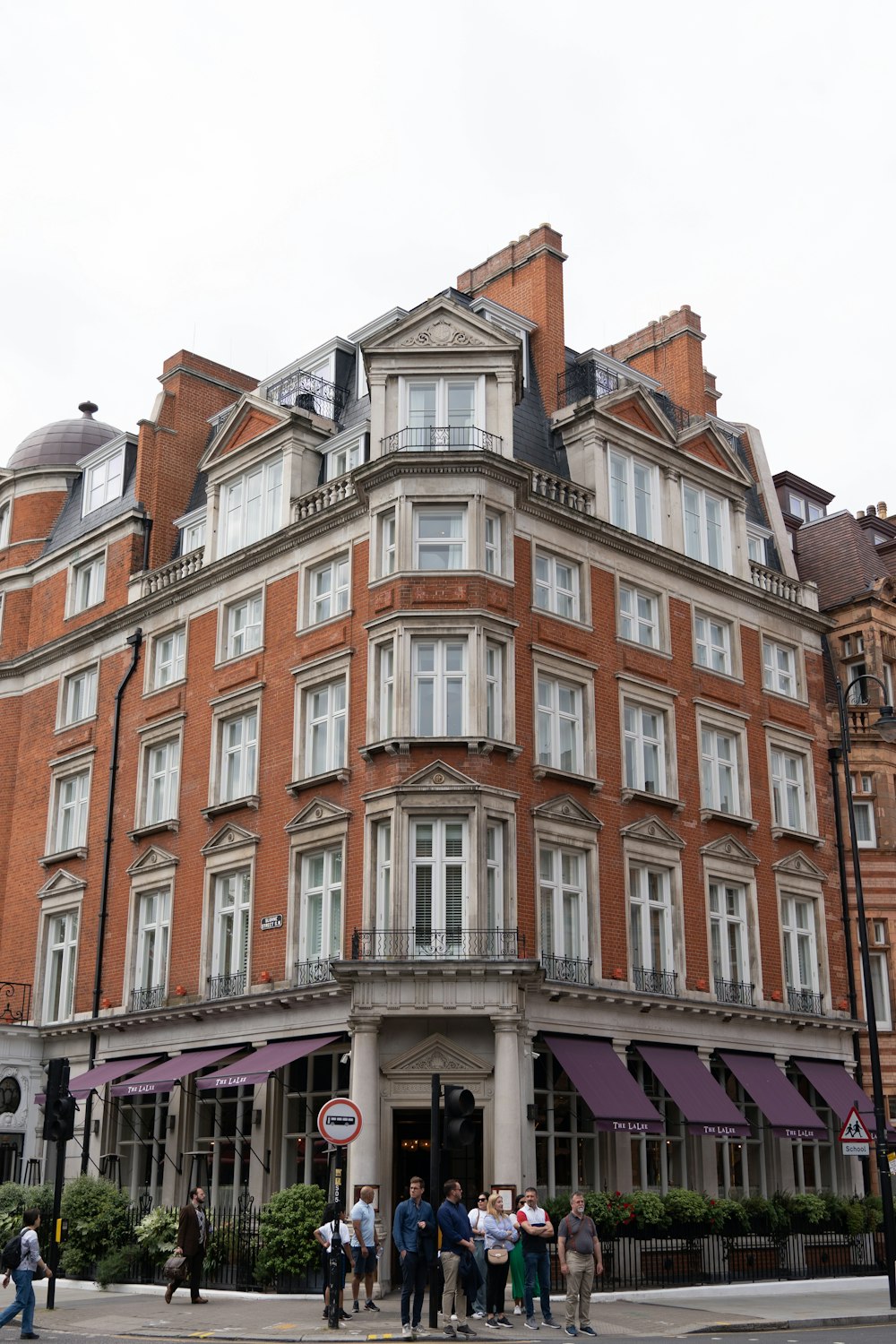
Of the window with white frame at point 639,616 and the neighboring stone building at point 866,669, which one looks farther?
the neighboring stone building at point 866,669

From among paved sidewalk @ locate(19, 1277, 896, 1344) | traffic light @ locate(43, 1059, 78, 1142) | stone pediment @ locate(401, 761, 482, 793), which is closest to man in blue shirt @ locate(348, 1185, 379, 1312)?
paved sidewalk @ locate(19, 1277, 896, 1344)

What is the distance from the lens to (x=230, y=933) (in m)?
31.7

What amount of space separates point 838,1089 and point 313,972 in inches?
521

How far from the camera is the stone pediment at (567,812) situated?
28875mm

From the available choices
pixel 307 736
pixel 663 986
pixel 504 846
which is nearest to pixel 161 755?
pixel 307 736

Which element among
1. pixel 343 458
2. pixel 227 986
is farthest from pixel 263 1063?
pixel 343 458

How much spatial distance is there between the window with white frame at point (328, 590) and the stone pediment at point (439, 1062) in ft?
32.1

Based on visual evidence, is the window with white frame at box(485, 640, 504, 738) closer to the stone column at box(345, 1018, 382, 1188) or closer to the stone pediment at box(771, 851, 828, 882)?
the stone column at box(345, 1018, 382, 1188)

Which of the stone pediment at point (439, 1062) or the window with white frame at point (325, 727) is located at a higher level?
the window with white frame at point (325, 727)

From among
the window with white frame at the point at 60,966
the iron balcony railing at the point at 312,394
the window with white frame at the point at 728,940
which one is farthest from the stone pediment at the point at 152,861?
the window with white frame at the point at 728,940

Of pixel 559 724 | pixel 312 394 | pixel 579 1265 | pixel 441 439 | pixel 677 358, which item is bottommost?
pixel 579 1265

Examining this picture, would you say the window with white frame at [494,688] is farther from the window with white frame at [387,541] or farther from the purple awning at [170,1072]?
the purple awning at [170,1072]

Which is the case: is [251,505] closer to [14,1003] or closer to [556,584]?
[556,584]

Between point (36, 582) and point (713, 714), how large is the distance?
68.3ft
